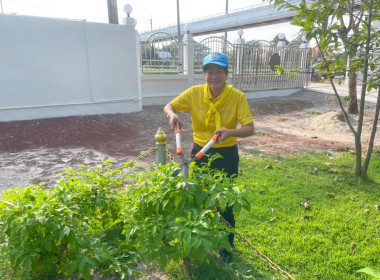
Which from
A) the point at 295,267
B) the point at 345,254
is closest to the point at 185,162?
the point at 295,267

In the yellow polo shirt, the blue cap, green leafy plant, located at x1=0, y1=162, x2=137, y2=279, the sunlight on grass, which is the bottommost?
the sunlight on grass

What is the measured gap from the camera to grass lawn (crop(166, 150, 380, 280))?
244 cm

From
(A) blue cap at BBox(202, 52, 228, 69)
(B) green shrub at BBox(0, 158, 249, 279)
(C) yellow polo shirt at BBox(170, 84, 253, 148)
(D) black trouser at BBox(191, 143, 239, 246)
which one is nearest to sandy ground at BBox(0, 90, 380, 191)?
(B) green shrub at BBox(0, 158, 249, 279)

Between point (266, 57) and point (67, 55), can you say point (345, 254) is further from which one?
point (266, 57)

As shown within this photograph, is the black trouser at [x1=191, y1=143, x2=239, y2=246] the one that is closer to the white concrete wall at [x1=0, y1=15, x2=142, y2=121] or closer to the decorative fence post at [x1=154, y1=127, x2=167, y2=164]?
the decorative fence post at [x1=154, y1=127, x2=167, y2=164]

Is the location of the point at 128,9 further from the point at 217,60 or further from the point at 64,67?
the point at 217,60

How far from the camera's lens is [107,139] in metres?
7.07

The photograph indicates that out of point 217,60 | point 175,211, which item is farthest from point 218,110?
point 175,211

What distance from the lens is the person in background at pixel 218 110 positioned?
7.66ft

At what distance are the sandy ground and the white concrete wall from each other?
1.46ft

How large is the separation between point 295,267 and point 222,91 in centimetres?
166

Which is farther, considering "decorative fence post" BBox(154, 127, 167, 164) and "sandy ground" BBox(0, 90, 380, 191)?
"sandy ground" BBox(0, 90, 380, 191)

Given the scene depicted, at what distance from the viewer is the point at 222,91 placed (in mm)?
2434

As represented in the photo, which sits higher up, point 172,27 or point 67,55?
point 172,27
